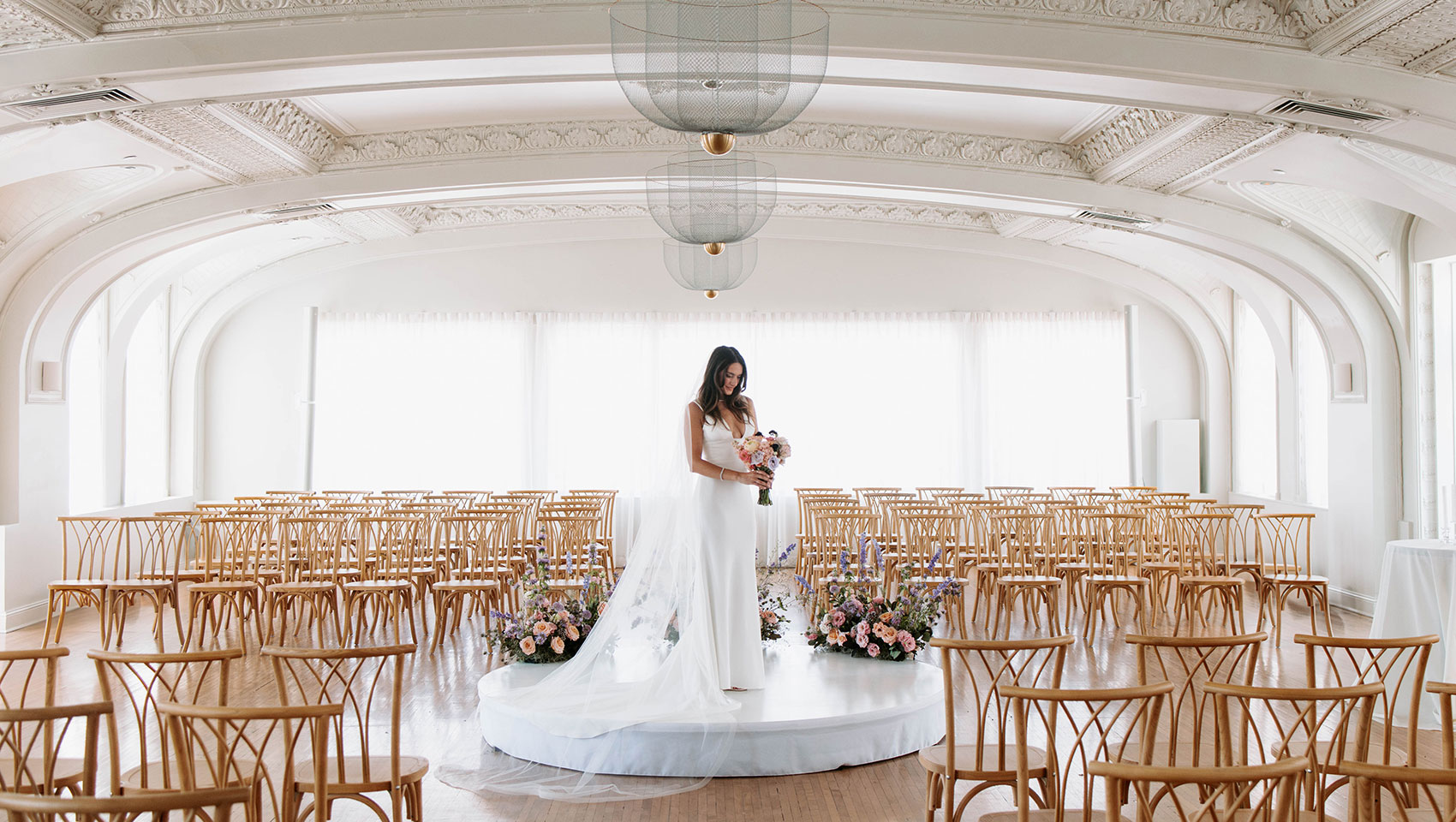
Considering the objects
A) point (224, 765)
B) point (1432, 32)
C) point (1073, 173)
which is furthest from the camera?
point (1073, 173)

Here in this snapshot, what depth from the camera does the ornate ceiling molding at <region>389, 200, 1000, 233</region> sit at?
41.1 feet

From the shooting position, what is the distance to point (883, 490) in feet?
40.1

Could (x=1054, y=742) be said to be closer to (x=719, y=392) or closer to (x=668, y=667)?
(x=668, y=667)

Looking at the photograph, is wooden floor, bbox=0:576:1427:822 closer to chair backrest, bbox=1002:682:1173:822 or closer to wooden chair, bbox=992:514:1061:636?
wooden chair, bbox=992:514:1061:636

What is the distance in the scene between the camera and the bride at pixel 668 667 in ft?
16.8

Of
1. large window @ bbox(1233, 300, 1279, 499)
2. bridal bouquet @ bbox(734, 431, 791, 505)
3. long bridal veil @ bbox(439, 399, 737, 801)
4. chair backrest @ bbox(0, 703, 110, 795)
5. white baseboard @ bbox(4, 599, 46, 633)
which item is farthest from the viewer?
large window @ bbox(1233, 300, 1279, 499)

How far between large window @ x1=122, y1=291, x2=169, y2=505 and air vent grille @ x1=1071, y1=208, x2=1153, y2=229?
33.3 ft

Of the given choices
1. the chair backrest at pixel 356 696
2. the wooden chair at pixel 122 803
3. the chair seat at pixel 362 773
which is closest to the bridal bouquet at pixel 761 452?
the chair backrest at pixel 356 696

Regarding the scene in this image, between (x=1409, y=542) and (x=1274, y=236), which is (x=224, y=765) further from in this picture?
(x=1274, y=236)

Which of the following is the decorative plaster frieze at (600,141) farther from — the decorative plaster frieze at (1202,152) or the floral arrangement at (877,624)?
the floral arrangement at (877,624)

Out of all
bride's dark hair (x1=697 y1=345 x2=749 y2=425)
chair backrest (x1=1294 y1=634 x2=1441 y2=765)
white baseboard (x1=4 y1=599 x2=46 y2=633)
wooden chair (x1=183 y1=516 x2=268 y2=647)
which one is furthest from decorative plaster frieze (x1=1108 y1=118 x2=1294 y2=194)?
white baseboard (x1=4 y1=599 x2=46 y2=633)

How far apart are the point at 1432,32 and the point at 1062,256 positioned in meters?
7.28

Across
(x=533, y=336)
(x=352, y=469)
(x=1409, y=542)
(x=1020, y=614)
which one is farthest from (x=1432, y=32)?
(x=352, y=469)

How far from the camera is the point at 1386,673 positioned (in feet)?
11.1
